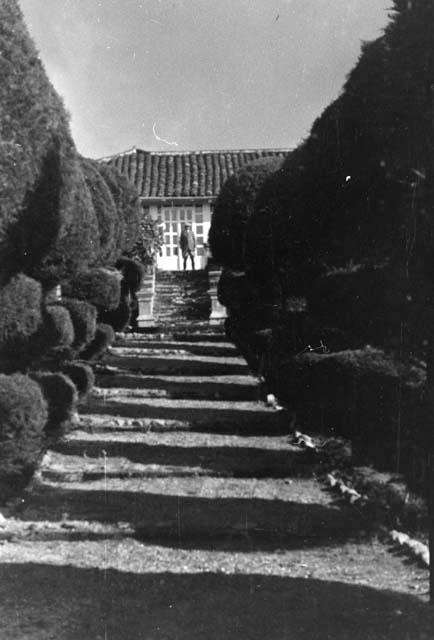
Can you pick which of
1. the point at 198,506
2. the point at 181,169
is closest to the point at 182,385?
the point at 198,506

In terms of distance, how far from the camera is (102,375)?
60.8 ft

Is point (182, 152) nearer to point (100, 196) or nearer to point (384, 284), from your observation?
point (100, 196)

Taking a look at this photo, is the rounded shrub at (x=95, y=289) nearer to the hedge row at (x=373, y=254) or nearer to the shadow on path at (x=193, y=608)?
the hedge row at (x=373, y=254)

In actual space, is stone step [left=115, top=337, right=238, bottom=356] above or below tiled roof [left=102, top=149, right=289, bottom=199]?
below

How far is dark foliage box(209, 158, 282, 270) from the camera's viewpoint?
1800cm

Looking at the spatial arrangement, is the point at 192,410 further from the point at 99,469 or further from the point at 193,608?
the point at 193,608

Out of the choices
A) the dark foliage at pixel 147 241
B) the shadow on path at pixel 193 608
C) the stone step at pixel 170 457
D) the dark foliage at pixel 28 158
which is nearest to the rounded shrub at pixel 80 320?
the stone step at pixel 170 457

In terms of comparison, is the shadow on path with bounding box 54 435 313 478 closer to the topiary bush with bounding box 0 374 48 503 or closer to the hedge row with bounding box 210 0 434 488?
the hedge row with bounding box 210 0 434 488

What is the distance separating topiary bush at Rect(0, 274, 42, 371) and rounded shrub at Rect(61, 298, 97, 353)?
4314mm

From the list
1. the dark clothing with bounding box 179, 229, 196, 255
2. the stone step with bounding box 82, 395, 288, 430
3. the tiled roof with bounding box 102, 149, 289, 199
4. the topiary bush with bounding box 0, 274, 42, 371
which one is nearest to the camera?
the topiary bush with bounding box 0, 274, 42, 371

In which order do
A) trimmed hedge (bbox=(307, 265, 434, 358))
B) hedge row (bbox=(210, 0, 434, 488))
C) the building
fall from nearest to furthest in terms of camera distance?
hedge row (bbox=(210, 0, 434, 488)), trimmed hedge (bbox=(307, 265, 434, 358)), the building

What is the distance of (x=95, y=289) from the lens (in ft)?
53.8

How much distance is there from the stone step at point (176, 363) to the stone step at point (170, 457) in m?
5.93

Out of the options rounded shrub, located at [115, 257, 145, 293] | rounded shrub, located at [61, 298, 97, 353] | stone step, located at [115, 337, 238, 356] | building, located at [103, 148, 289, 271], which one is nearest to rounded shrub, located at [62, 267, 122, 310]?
rounded shrub, located at [61, 298, 97, 353]
